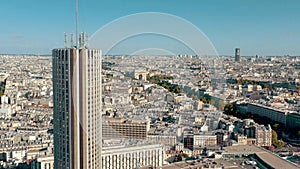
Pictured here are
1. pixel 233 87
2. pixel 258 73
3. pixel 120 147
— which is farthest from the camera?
pixel 258 73

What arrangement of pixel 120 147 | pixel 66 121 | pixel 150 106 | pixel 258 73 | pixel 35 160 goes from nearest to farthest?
pixel 66 121, pixel 120 147, pixel 35 160, pixel 150 106, pixel 258 73

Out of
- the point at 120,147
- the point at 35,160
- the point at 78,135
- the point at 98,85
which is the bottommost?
the point at 35,160

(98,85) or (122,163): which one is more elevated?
(98,85)

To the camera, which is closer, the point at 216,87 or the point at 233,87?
the point at 216,87

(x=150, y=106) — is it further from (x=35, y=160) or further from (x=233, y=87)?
(x=233, y=87)

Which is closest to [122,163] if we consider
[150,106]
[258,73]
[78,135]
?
[78,135]
